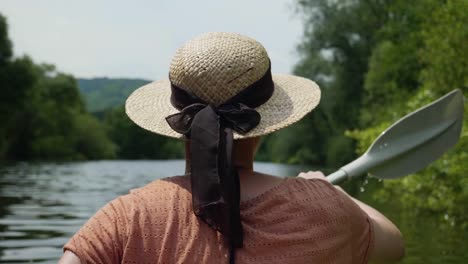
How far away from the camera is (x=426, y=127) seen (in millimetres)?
3479

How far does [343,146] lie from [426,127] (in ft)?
136

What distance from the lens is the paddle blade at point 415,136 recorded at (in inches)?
135

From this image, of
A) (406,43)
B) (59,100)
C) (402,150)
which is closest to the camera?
(402,150)

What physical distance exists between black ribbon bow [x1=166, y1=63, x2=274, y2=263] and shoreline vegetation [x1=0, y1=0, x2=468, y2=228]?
257 inches

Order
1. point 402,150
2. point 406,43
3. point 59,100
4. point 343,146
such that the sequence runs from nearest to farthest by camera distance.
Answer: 1. point 402,150
2. point 406,43
3. point 343,146
4. point 59,100

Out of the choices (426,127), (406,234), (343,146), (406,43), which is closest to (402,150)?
(426,127)

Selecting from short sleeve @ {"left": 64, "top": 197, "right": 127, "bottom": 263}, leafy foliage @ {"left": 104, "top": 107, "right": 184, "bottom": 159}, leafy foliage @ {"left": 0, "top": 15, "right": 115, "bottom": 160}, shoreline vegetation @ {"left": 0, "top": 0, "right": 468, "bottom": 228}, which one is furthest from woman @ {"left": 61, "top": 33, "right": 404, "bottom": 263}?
leafy foliage @ {"left": 104, "top": 107, "right": 184, "bottom": 159}

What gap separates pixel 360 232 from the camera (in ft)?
7.19

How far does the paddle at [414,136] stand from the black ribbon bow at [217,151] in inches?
55.7

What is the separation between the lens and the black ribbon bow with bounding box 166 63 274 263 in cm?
196

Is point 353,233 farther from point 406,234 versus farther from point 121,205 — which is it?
point 406,234

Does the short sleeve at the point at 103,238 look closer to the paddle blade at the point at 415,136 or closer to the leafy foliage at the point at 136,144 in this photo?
the paddle blade at the point at 415,136

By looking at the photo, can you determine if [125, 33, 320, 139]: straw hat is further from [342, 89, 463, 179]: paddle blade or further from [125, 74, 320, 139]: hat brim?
[342, 89, 463, 179]: paddle blade

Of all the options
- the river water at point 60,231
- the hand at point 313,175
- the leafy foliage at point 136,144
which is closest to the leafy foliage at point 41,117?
the leafy foliage at point 136,144
